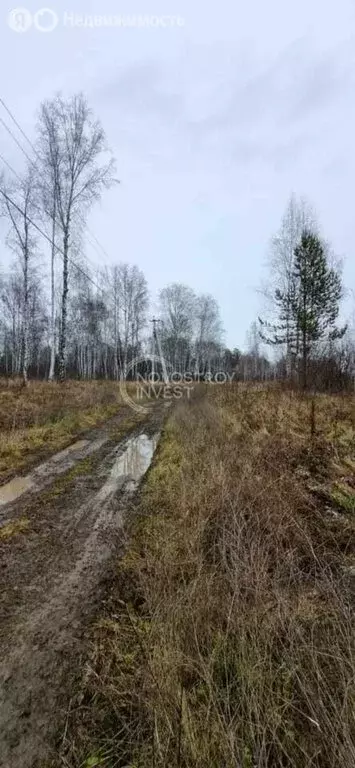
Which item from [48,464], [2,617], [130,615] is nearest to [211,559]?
[130,615]

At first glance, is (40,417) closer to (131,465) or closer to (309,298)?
(131,465)

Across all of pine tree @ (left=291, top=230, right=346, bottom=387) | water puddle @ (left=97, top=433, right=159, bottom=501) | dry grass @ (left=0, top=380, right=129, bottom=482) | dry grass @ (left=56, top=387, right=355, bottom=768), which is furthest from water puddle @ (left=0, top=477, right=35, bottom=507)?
pine tree @ (left=291, top=230, right=346, bottom=387)

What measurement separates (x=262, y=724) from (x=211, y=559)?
154 centimetres

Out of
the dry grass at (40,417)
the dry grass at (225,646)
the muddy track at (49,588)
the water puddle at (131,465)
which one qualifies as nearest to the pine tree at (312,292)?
the dry grass at (40,417)

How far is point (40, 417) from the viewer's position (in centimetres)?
1023

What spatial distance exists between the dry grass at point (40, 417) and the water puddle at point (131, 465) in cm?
155

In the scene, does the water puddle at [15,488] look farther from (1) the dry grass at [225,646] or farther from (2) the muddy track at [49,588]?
(1) the dry grass at [225,646]

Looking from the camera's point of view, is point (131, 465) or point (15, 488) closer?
point (15, 488)

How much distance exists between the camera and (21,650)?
2.34 m

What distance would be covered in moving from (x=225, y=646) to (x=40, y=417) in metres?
9.12

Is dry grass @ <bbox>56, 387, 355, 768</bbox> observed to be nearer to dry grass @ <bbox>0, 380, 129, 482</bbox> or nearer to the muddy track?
the muddy track

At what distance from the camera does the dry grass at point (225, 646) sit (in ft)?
5.11

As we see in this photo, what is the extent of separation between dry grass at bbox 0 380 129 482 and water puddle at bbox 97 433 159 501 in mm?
1553

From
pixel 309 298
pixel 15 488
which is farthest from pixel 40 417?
pixel 309 298
